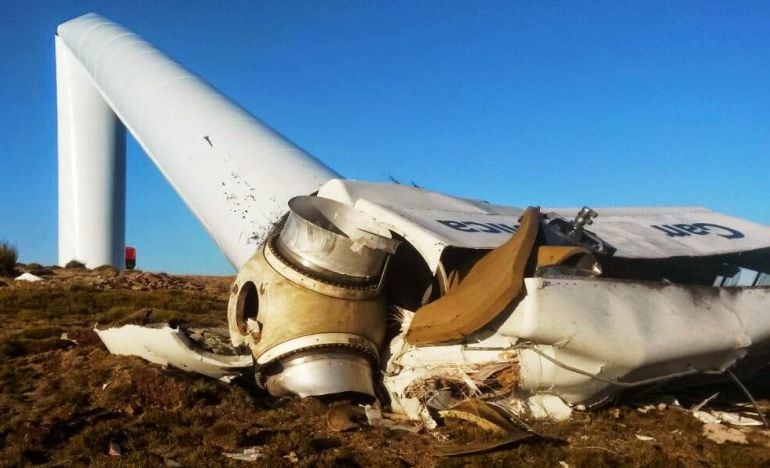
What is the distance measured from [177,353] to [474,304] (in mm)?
2393

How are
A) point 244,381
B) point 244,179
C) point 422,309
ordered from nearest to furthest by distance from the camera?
point 422,309 < point 244,381 < point 244,179

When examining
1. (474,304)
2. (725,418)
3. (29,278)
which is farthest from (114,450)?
(29,278)

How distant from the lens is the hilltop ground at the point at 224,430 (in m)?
4.24

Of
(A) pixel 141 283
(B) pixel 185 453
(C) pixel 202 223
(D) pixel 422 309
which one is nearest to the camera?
(B) pixel 185 453

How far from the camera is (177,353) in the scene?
18.4 feet

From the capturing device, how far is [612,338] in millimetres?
4426

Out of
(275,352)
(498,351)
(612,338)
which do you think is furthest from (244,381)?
(612,338)

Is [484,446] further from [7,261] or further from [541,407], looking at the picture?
[7,261]

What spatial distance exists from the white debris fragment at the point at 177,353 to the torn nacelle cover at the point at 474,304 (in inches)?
9.5

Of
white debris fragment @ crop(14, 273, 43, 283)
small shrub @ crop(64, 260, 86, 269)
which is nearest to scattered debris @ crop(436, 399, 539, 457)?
white debris fragment @ crop(14, 273, 43, 283)

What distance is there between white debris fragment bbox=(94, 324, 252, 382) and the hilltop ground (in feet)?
0.33

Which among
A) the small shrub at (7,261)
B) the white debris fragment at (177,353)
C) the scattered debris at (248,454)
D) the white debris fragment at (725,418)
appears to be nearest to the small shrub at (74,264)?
the small shrub at (7,261)

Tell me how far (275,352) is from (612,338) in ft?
7.96

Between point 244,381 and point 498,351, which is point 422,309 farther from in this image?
point 244,381
